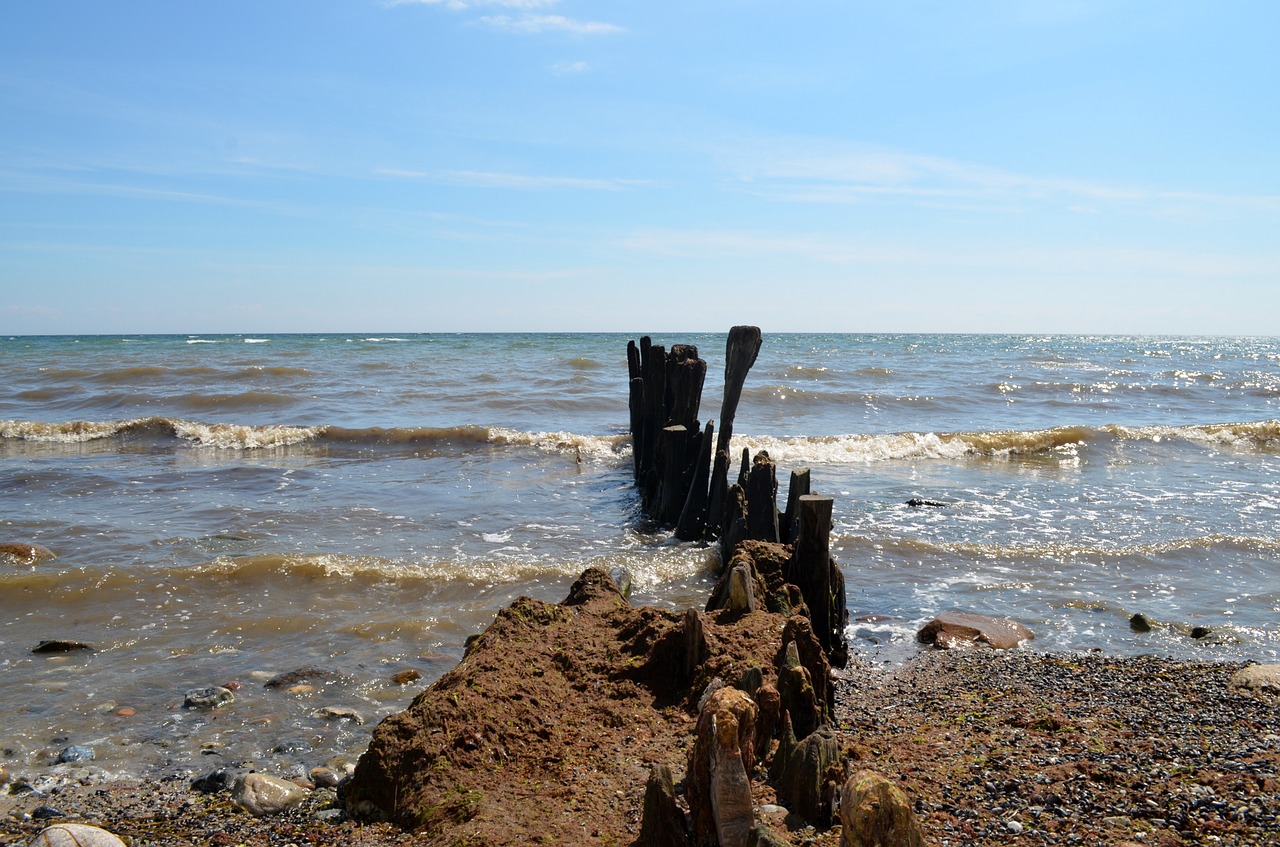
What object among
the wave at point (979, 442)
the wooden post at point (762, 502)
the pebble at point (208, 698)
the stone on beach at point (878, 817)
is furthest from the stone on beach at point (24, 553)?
the wave at point (979, 442)

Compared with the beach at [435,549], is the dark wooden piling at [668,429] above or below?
above

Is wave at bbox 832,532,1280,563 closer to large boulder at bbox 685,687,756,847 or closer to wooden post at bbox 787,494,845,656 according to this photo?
wooden post at bbox 787,494,845,656

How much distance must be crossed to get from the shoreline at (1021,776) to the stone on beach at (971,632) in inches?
37.7

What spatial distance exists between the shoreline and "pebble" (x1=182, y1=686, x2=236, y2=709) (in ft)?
3.36

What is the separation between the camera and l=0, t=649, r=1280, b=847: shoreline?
355cm

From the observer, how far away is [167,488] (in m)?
13.1

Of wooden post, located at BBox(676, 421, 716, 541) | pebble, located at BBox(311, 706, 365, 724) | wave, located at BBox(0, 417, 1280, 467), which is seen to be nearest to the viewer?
pebble, located at BBox(311, 706, 365, 724)

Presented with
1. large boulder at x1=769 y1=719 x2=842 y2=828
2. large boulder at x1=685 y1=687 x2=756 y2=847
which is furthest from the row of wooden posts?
large boulder at x1=685 y1=687 x2=756 y2=847

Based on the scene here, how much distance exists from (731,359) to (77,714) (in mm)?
6197

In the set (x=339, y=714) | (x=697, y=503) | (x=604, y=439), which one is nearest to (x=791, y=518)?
(x=697, y=503)

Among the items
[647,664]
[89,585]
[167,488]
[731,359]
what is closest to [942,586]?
[731,359]

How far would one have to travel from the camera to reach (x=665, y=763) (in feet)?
12.6

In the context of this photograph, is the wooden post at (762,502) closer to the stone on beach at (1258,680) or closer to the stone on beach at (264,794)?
the stone on beach at (1258,680)

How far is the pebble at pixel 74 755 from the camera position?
4.88 meters
